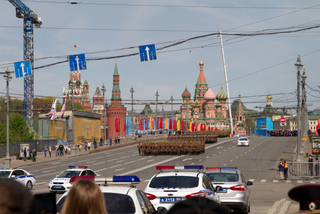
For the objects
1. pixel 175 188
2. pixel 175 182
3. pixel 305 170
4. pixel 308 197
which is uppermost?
pixel 308 197

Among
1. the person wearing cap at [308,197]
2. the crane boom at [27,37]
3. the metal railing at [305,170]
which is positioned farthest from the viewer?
the crane boom at [27,37]

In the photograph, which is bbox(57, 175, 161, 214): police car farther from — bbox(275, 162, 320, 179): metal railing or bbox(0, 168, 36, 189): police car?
bbox(275, 162, 320, 179): metal railing

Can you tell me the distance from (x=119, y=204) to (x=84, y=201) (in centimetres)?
360

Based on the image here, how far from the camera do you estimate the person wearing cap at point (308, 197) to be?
2506 mm

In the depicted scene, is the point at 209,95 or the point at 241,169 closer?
the point at 241,169

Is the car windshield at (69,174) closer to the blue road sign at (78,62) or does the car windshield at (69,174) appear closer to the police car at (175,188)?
the blue road sign at (78,62)

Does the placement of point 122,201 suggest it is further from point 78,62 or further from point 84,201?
point 78,62

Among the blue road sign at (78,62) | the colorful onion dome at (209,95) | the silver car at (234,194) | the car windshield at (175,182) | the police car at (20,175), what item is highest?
the colorful onion dome at (209,95)

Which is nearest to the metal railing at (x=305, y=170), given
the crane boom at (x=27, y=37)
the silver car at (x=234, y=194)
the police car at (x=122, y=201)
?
the silver car at (x=234, y=194)

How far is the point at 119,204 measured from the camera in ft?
22.4

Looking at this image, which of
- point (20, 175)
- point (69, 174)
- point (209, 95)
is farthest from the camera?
point (209, 95)

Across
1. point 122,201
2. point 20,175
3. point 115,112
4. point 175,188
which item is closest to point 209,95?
point 115,112

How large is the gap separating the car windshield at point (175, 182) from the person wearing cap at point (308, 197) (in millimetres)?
8436

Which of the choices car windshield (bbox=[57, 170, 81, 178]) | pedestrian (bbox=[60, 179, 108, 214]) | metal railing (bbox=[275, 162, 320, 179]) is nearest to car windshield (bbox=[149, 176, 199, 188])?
pedestrian (bbox=[60, 179, 108, 214])
